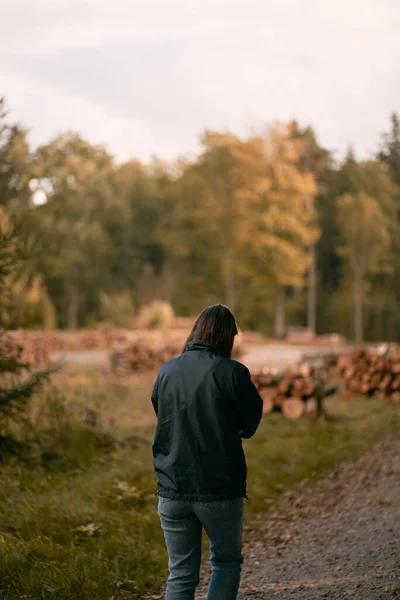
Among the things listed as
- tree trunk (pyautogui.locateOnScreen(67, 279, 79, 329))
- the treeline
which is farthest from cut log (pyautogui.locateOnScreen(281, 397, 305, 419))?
tree trunk (pyautogui.locateOnScreen(67, 279, 79, 329))

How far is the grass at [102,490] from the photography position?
462cm

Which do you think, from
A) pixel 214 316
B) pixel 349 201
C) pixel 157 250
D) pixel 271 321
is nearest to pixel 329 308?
pixel 271 321

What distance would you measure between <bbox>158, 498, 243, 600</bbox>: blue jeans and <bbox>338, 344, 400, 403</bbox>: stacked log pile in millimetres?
9654

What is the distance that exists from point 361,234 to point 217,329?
2838cm

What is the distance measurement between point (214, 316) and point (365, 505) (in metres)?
4.01

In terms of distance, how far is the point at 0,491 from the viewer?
581cm

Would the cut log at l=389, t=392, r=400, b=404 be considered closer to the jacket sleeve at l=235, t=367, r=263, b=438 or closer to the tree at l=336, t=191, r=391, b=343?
the jacket sleeve at l=235, t=367, r=263, b=438

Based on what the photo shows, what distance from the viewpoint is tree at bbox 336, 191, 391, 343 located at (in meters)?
30.2

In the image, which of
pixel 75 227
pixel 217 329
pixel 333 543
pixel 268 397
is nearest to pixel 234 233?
pixel 75 227

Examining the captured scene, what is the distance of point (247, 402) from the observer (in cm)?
309

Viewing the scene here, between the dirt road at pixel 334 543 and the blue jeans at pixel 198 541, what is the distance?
1.34 metres

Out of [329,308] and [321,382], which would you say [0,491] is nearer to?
[321,382]

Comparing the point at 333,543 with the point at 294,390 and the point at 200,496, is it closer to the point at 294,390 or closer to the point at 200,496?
the point at 200,496

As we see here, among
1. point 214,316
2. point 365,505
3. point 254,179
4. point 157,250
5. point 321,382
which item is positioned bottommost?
point 365,505
